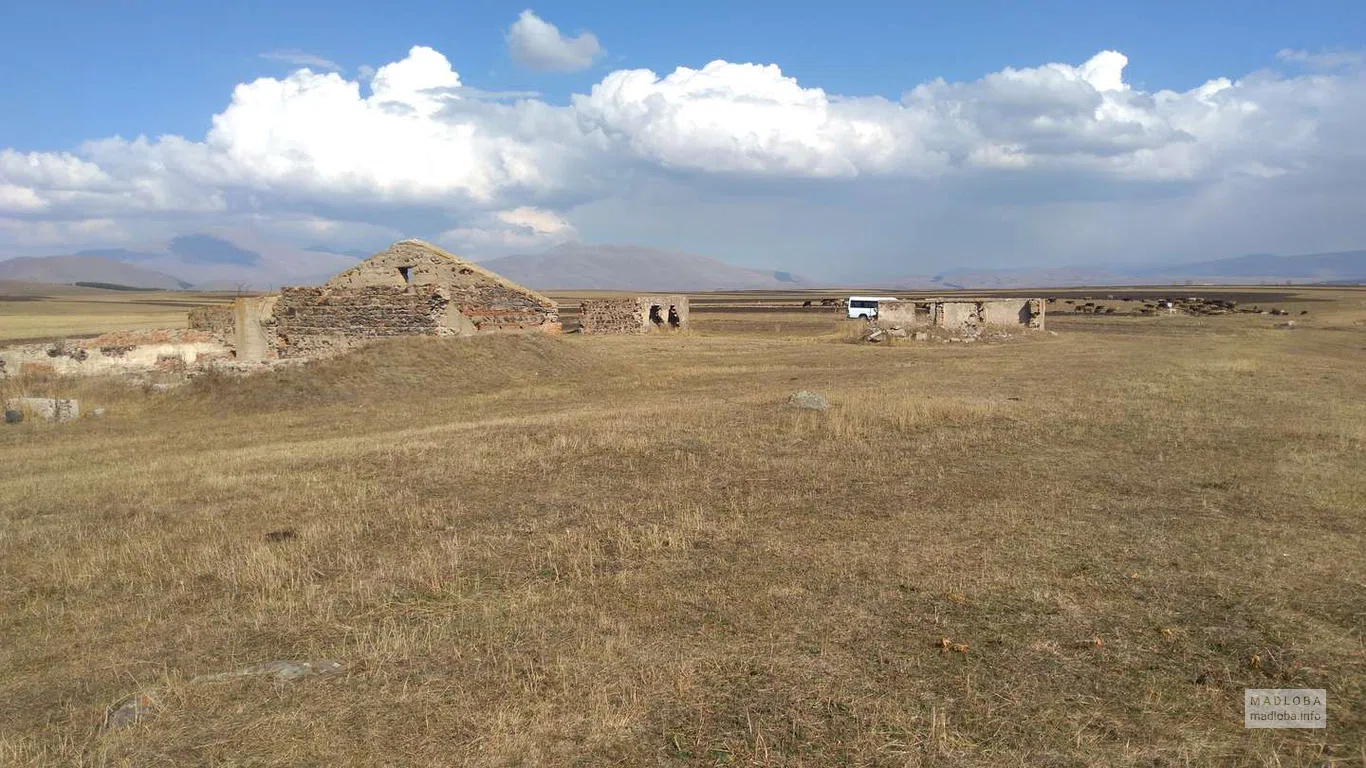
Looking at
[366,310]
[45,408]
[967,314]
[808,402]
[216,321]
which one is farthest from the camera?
[967,314]

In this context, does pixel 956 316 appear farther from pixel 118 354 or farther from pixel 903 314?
pixel 118 354

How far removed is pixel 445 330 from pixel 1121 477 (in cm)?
1829

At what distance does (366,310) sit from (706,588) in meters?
19.6

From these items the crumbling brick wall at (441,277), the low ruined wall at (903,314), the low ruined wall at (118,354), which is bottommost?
the low ruined wall at (118,354)

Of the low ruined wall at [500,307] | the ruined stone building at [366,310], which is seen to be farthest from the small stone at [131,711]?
the low ruined wall at [500,307]

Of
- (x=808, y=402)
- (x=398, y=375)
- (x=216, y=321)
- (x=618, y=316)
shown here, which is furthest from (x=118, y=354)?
(x=618, y=316)

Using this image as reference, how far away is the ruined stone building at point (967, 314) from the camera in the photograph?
117 feet

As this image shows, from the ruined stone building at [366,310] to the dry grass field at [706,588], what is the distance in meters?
9.56

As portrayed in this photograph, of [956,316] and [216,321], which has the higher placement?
[216,321]

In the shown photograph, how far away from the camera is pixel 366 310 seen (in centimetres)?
2302

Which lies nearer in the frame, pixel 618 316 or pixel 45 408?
pixel 45 408

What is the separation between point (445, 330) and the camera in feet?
75.8

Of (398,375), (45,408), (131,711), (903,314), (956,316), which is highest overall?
(903,314)

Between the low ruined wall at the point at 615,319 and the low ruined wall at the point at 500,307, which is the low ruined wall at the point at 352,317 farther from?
the low ruined wall at the point at 615,319
